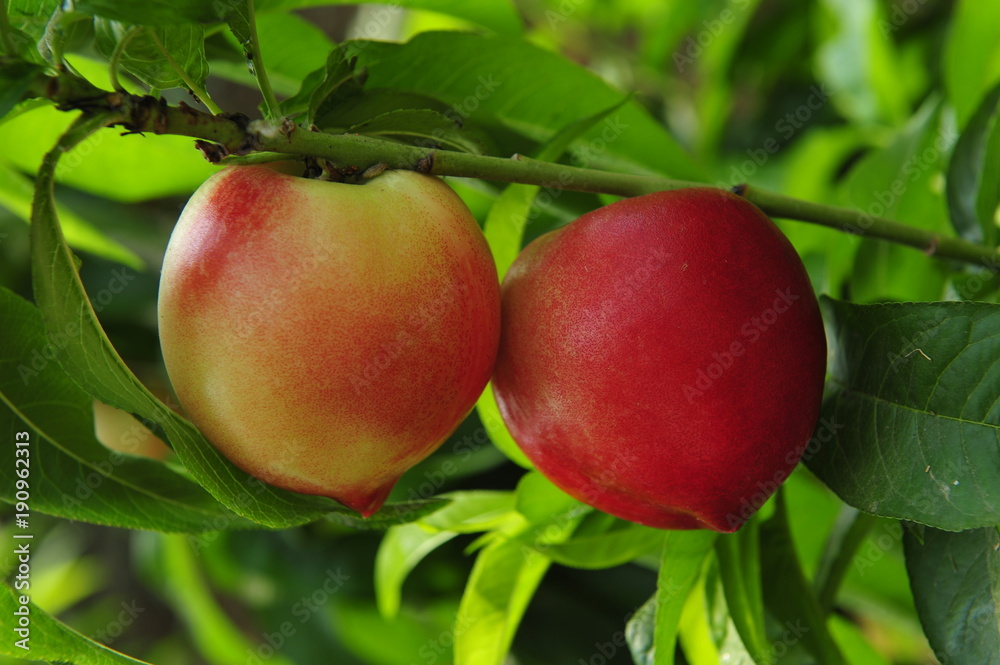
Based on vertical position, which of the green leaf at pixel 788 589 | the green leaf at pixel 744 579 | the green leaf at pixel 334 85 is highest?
the green leaf at pixel 334 85

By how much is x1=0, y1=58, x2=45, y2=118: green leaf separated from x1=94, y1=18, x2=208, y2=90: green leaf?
4cm

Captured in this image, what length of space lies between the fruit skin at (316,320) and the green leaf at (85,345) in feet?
0.04

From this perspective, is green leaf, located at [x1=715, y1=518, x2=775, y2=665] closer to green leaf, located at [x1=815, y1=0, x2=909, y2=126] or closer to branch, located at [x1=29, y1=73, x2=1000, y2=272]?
branch, located at [x1=29, y1=73, x2=1000, y2=272]

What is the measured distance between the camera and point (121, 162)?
0.77 metres

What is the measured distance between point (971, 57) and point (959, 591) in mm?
571

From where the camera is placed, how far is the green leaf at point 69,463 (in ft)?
1.54

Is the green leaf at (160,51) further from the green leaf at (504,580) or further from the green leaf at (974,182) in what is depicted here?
the green leaf at (974,182)

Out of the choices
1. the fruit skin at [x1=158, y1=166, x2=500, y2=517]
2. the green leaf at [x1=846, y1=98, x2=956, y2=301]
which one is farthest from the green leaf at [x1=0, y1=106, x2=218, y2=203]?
the green leaf at [x1=846, y1=98, x2=956, y2=301]

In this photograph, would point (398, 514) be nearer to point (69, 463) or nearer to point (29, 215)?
point (69, 463)

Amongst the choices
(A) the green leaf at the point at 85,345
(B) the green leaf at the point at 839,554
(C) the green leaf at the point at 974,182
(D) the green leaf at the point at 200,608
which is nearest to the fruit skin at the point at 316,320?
(A) the green leaf at the point at 85,345

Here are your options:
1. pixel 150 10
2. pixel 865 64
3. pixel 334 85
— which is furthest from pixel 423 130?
pixel 865 64

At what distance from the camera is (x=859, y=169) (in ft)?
2.71

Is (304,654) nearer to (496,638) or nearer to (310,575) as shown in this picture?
(310,575)

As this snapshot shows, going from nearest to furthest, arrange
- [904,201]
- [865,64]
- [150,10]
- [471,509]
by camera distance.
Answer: [150,10] → [471,509] → [904,201] → [865,64]
